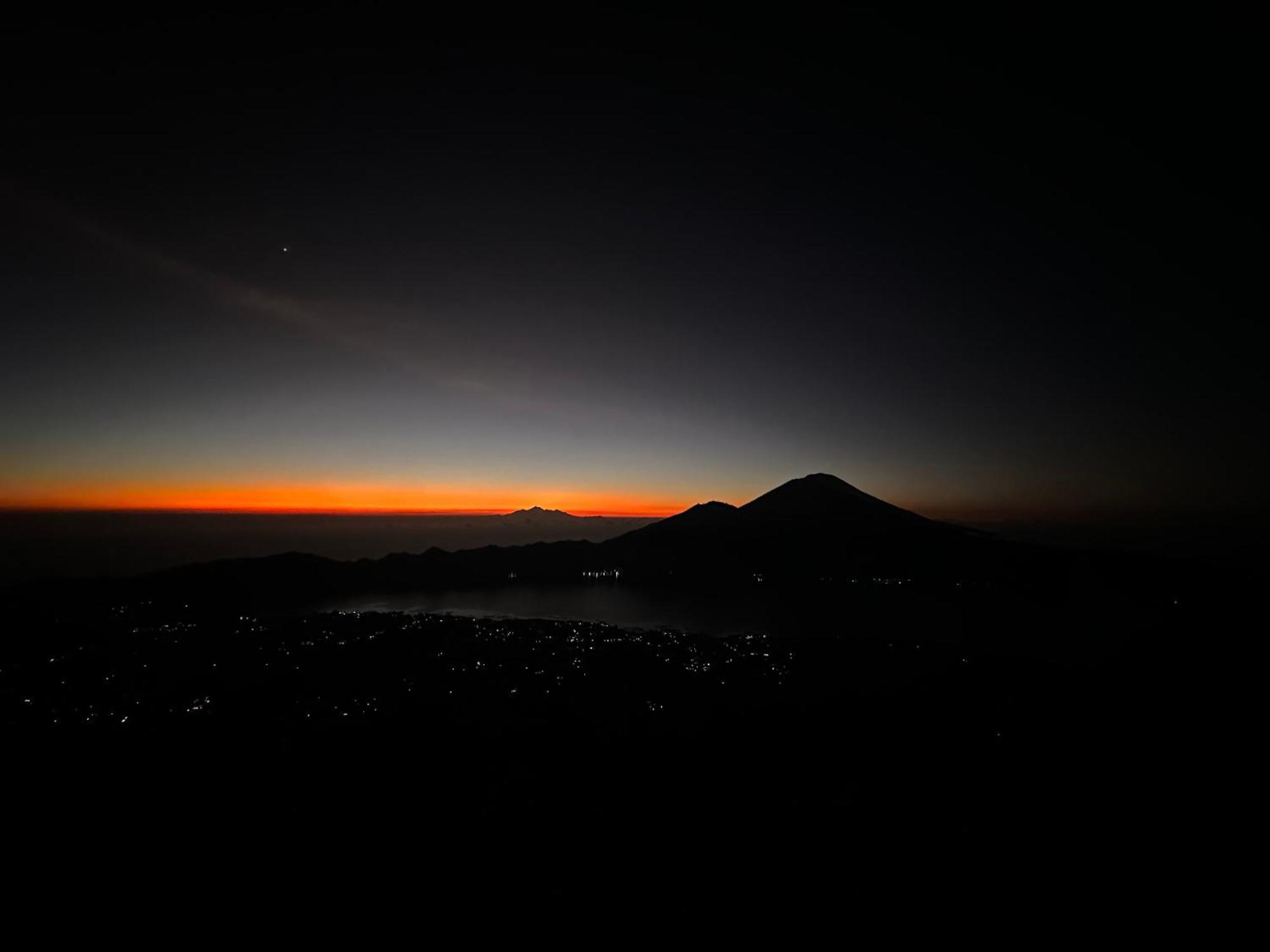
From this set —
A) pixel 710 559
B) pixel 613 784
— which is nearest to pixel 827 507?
pixel 710 559

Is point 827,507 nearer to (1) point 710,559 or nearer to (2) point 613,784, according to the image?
(1) point 710,559

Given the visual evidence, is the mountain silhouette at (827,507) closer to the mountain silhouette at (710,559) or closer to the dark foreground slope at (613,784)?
the mountain silhouette at (710,559)

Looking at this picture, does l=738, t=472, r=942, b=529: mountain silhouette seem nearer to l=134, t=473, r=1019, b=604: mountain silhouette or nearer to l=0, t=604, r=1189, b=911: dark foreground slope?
l=134, t=473, r=1019, b=604: mountain silhouette

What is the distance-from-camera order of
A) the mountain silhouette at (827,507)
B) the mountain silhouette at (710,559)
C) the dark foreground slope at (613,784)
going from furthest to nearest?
the mountain silhouette at (827,507) → the mountain silhouette at (710,559) → the dark foreground slope at (613,784)

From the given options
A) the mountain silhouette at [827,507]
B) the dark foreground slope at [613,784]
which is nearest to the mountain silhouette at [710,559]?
the mountain silhouette at [827,507]

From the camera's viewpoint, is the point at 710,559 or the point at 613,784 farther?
the point at 710,559

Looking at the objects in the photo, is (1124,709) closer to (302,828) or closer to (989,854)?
(989,854)

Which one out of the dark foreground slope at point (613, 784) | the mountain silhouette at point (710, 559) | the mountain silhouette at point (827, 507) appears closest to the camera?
the dark foreground slope at point (613, 784)

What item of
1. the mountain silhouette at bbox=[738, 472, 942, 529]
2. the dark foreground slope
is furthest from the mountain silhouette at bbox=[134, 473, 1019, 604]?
the dark foreground slope

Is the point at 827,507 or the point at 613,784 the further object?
the point at 827,507

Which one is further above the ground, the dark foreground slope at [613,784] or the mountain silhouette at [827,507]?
the mountain silhouette at [827,507]

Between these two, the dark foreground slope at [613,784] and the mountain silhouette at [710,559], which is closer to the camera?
the dark foreground slope at [613,784]
